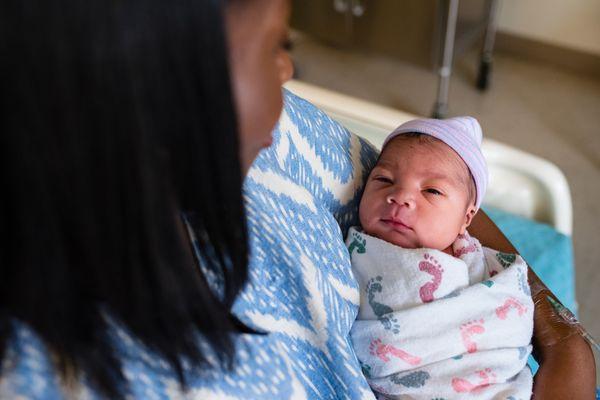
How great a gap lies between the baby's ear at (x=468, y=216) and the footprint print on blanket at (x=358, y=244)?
200 mm

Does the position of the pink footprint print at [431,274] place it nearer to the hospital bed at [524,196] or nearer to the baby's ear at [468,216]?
the baby's ear at [468,216]

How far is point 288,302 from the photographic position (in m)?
0.70

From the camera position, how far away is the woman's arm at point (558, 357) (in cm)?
84

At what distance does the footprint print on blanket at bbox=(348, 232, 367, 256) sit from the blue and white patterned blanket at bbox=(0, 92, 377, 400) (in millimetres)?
60

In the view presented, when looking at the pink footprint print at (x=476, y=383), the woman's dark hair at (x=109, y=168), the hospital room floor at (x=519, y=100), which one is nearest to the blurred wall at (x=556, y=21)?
the hospital room floor at (x=519, y=100)

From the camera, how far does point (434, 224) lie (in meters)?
0.95

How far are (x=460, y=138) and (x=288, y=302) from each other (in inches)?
19.4

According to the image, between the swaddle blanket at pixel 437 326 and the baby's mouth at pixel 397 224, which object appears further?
the baby's mouth at pixel 397 224

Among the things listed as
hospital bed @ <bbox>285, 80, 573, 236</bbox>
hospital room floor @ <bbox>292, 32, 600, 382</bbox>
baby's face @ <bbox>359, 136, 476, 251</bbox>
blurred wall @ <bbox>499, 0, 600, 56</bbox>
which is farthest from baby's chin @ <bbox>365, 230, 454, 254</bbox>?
blurred wall @ <bbox>499, 0, 600, 56</bbox>

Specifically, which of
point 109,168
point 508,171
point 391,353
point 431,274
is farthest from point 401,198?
point 109,168

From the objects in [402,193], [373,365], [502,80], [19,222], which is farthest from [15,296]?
[502,80]

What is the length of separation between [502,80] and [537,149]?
52 centimetres

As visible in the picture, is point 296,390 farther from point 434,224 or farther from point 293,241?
point 434,224

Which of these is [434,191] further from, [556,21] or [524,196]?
[556,21]
